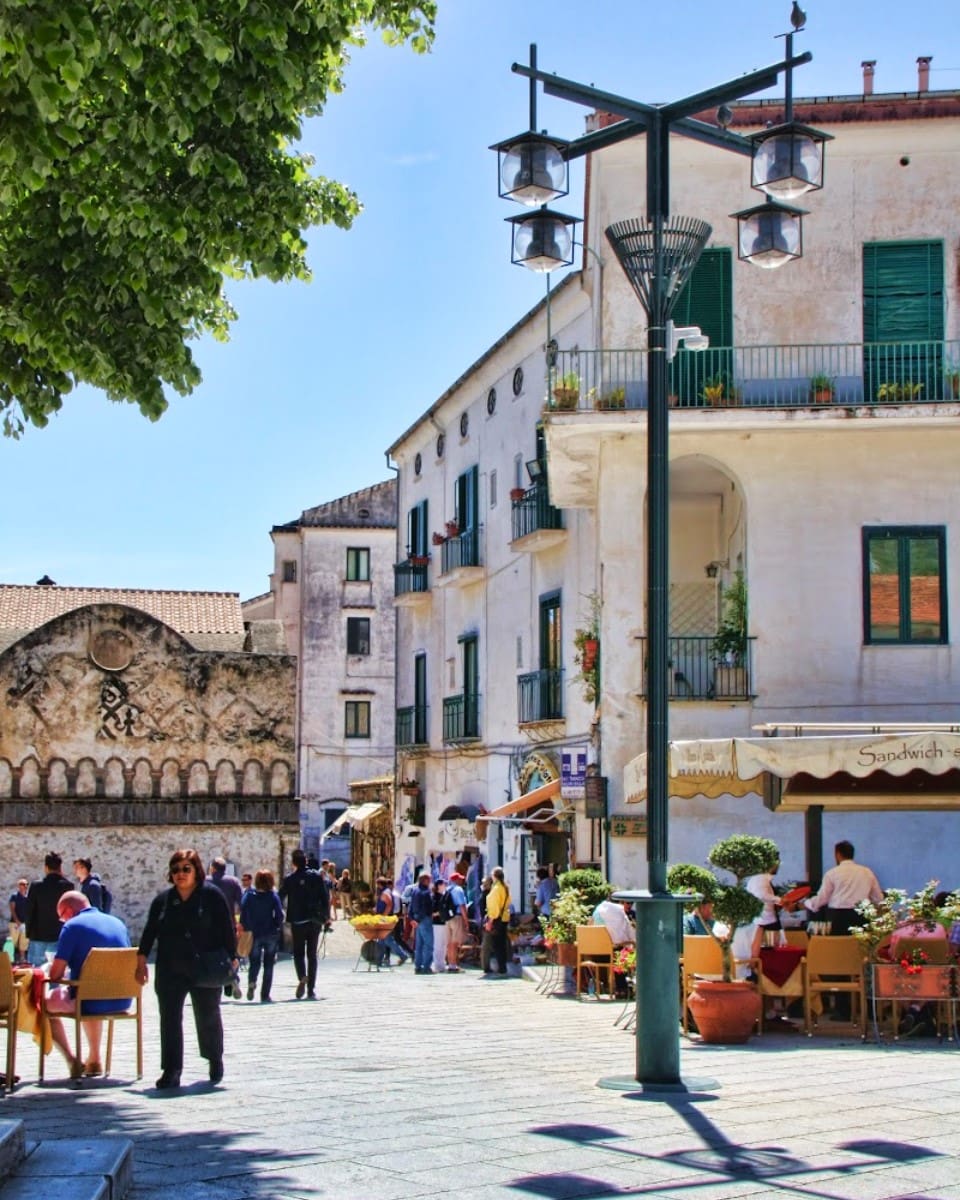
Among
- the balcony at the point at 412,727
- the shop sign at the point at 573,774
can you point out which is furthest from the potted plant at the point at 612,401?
the balcony at the point at 412,727

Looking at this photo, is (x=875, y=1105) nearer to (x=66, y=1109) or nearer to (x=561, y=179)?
(x=66, y=1109)

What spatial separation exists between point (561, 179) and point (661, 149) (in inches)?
28.5

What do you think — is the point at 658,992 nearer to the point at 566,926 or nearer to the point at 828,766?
the point at 828,766

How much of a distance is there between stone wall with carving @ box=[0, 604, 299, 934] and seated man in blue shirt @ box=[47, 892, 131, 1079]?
882 inches

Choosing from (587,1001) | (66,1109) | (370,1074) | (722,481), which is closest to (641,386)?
(722,481)

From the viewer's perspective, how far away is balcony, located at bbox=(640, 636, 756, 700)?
2386cm

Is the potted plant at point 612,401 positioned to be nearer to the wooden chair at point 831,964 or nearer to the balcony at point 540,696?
the balcony at point 540,696

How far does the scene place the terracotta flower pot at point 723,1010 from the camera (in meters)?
14.0

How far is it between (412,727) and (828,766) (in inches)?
1005

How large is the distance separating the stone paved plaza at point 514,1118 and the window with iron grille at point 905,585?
9.97 metres

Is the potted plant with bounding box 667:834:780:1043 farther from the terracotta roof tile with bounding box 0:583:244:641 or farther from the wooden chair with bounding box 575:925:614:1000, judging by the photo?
the terracotta roof tile with bounding box 0:583:244:641

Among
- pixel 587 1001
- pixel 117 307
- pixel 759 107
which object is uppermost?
pixel 759 107

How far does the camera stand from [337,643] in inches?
2312

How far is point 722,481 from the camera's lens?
26.7 meters
